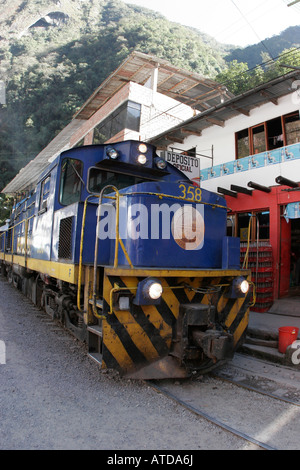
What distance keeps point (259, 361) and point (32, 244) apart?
5.01 meters

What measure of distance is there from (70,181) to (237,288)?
9.44ft

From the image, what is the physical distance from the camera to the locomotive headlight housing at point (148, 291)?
131 inches

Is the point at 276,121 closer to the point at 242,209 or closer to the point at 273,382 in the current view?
the point at 242,209

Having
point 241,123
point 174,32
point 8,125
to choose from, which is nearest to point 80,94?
point 8,125

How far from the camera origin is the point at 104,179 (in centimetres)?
463

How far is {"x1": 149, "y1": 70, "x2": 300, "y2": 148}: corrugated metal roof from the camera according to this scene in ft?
27.0

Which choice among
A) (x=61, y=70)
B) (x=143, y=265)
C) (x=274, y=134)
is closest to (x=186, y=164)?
(x=274, y=134)

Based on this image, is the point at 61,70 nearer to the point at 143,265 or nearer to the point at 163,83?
the point at 163,83

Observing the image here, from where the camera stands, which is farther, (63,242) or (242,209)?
(242,209)

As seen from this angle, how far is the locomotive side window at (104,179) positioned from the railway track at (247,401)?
271 cm

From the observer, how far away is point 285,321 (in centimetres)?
674

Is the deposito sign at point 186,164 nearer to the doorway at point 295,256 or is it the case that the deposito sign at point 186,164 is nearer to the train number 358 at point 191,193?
the doorway at point 295,256

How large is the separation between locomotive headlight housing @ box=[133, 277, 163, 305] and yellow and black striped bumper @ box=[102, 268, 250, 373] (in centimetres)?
7

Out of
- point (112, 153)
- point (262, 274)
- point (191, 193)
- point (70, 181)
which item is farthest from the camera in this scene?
point (262, 274)
